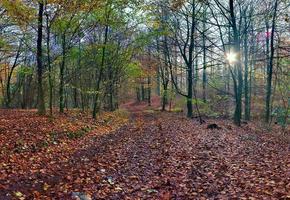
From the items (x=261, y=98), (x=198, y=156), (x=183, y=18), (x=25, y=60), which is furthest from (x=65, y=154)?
(x=261, y=98)

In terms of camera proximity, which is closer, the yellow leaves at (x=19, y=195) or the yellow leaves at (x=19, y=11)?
the yellow leaves at (x=19, y=195)

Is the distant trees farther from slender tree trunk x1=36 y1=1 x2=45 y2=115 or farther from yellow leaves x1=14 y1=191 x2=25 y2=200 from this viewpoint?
yellow leaves x1=14 y1=191 x2=25 y2=200

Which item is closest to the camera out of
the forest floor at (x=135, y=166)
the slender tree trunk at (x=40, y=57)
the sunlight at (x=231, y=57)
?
the forest floor at (x=135, y=166)

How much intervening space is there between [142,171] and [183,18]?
78.4ft

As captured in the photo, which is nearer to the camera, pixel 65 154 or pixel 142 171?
pixel 142 171

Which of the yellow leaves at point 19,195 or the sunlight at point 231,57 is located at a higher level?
the sunlight at point 231,57

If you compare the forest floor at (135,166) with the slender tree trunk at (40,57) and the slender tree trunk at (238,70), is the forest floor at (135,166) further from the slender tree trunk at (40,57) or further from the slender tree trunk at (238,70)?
the slender tree trunk at (238,70)

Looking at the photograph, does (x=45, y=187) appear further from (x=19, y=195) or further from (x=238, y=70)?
(x=238, y=70)

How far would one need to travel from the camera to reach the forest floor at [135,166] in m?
7.96

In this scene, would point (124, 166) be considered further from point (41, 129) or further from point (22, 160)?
point (41, 129)

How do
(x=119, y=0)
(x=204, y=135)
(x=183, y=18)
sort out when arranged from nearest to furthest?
(x=204, y=135) → (x=119, y=0) → (x=183, y=18)

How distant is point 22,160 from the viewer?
34.9 feet

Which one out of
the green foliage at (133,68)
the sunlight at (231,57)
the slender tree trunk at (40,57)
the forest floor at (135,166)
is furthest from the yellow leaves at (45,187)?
the green foliage at (133,68)

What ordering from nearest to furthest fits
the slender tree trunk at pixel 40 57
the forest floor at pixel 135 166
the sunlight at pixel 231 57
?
the forest floor at pixel 135 166 → the slender tree trunk at pixel 40 57 → the sunlight at pixel 231 57
